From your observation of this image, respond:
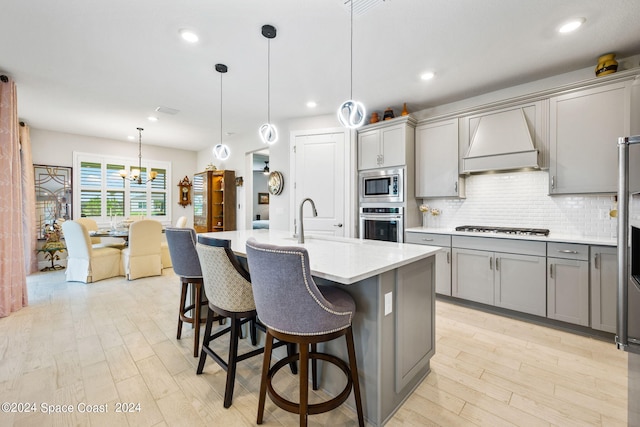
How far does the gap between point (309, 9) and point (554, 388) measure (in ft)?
10.7

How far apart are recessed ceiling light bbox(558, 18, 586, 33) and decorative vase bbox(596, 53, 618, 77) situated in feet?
2.36

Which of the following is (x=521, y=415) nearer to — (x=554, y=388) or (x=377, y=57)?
(x=554, y=388)

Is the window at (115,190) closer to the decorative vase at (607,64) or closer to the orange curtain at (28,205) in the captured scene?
the orange curtain at (28,205)

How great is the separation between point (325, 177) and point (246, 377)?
311cm

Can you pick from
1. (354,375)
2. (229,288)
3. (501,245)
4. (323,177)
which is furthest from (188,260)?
(501,245)

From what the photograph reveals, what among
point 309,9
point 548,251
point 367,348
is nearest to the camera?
point 367,348

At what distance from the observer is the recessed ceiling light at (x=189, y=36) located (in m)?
2.43

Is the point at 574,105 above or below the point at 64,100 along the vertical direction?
below

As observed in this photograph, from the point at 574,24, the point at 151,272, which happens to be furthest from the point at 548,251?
the point at 151,272

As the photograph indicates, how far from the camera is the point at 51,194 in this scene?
561 centimetres

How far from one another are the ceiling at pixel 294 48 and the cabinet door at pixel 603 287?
75.8 inches

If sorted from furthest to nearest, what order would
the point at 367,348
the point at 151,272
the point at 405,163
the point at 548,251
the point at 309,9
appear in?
the point at 151,272
the point at 405,163
the point at 548,251
the point at 309,9
the point at 367,348

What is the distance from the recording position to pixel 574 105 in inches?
111

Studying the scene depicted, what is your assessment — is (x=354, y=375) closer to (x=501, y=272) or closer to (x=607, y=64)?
(x=501, y=272)
